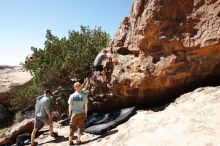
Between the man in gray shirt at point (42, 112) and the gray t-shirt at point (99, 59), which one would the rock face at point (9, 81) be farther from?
the man in gray shirt at point (42, 112)

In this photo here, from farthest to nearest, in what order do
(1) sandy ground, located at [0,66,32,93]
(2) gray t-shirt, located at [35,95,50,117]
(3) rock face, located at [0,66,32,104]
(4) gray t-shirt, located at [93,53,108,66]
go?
(1) sandy ground, located at [0,66,32,93]
(3) rock face, located at [0,66,32,104]
(4) gray t-shirt, located at [93,53,108,66]
(2) gray t-shirt, located at [35,95,50,117]

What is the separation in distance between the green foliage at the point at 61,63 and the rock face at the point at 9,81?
7413 millimetres

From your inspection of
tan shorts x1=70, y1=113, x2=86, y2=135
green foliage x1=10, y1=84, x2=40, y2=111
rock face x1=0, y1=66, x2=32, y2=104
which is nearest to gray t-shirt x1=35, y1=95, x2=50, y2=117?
tan shorts x1=70, y1=113, x2=86, y2=135

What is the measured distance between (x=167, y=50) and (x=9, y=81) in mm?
16443

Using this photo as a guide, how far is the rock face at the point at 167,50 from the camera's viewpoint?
9.60 m

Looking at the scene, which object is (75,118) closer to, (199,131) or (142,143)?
(142,143)

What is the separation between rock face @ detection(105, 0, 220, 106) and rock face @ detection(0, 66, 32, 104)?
13134 mm

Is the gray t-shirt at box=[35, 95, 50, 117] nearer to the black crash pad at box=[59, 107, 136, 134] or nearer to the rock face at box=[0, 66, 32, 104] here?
the black crash pad at box=[59, 107, 136, 134]

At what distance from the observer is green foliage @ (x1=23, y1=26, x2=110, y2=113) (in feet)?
47.0

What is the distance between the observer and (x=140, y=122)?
9477 millimetres

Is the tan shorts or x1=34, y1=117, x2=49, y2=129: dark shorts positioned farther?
x1=34, y1=117, x2=49, y2=129: dark shorts

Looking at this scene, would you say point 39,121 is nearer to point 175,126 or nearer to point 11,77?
point 175,126

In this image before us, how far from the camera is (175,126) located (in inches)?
316

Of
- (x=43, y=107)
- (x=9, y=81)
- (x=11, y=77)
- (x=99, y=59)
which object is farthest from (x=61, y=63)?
(x=11, y=77)
